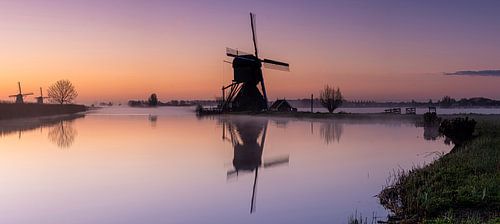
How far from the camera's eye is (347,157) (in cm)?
1734

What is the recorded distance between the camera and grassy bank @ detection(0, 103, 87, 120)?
180 ft

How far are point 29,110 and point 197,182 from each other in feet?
191

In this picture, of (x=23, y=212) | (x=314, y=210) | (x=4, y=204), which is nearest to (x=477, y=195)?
(x=314, y=210)

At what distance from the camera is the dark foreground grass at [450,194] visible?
7.23 m

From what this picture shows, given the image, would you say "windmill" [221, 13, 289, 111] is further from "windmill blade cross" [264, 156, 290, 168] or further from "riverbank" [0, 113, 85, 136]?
"windmill blade cross" [264, 156, 290, 168]

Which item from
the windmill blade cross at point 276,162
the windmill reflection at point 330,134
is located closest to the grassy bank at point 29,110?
the windmill reflection at point 330,134

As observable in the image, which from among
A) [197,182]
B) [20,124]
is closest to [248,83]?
[20,124]

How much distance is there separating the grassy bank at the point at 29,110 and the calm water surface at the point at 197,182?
3814 centimetres

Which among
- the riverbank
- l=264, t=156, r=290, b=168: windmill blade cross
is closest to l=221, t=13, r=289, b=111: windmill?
the riverbank

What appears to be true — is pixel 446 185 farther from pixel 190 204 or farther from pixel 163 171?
pixel 163 171

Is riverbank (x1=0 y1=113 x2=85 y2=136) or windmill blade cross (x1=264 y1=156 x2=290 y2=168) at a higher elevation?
riverbank (x1=0 y1=113 x2=85 y2=136)

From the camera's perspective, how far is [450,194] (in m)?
8.32

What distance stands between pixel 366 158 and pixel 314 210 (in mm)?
8421

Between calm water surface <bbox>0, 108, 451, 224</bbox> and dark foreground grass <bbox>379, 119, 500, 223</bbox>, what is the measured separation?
1.84 feet
